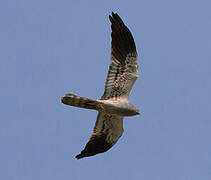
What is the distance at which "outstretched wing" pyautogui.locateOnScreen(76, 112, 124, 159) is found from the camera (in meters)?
14.5

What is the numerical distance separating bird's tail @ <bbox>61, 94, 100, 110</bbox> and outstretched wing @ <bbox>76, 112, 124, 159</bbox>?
0.90m

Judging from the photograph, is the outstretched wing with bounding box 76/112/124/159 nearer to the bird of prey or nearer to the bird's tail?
the bird of prey

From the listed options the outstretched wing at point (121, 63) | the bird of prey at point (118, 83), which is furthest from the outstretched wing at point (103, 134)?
the outstretched wing at point (121, 63)

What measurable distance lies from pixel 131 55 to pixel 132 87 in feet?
3.27

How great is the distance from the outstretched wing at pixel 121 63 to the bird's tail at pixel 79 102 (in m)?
0.61

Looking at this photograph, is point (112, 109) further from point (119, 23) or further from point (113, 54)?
point (119, 23)

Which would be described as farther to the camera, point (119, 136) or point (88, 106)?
point (119, 136)

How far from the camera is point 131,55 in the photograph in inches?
561

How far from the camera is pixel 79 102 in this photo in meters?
13.2

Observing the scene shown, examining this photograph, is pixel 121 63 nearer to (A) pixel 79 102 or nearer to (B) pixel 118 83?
(B) pixel 118 83

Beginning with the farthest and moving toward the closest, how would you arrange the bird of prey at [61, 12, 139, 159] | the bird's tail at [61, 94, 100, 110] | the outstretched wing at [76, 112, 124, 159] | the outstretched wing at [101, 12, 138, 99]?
the outstretched wing at [76, 112, 124, 159] → the outstretched wing at [101, 12, 138, 99] → the bird of prey at [61, 12, 139, 159] → the bird's tail at [61, 94, 100, 110]

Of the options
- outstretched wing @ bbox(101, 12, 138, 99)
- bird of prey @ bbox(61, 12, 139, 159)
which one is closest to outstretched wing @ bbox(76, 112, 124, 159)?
bird of prey @ bbox(61, 12, 139, 159)

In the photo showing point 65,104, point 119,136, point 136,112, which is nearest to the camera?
point 65,104

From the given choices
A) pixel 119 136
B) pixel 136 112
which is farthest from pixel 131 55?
pixel 119 136
